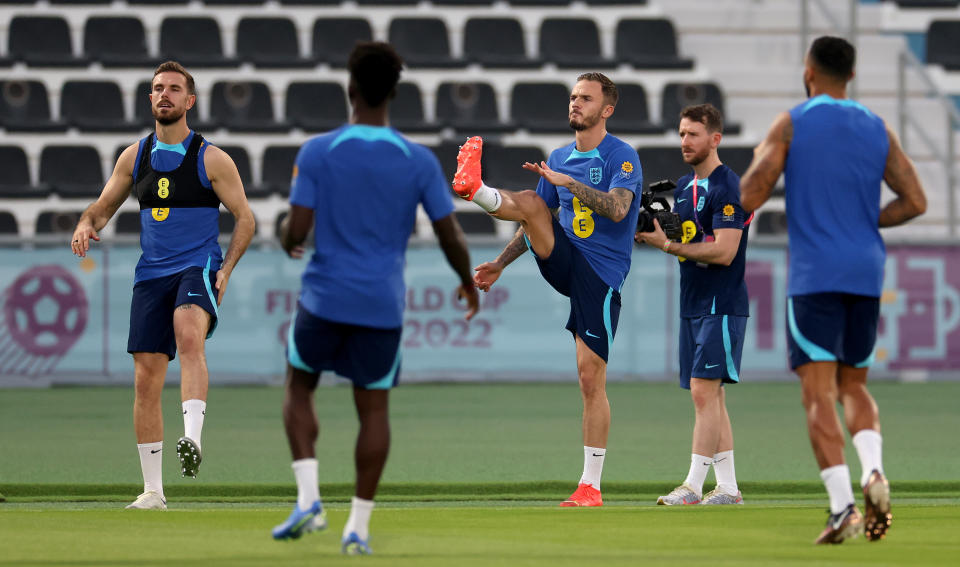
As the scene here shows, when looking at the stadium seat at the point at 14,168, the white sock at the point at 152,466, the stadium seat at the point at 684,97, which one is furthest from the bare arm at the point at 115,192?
the stadium seat at the point at 684,97

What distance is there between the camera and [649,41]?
75.7 feet

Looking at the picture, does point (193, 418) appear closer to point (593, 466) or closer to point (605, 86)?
point (593, 466)

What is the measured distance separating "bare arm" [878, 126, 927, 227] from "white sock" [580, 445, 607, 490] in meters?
2.27

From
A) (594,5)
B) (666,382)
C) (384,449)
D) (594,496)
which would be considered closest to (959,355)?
(666,382)

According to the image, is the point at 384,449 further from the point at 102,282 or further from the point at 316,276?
the point at 102,282

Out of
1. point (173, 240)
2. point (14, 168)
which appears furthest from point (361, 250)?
point (14, 168)

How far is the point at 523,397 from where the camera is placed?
15648 mm

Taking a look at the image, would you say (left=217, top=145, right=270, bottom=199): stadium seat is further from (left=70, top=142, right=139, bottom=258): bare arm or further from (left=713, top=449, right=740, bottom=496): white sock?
(left=713, top=449, right=740, bottom=496): white sock

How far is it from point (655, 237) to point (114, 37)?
1577 centimetres

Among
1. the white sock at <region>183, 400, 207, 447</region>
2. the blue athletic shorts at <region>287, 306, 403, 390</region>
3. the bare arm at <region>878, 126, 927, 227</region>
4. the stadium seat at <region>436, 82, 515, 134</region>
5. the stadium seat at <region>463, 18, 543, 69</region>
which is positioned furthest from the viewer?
the stadium seat at <region>463, 18, 543, 69</region>

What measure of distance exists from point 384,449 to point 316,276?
743mm

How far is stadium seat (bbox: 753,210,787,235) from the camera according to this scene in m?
20.2

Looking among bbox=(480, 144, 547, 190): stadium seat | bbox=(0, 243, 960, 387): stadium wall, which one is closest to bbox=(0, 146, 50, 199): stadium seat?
bbox=(0, 243, 960, 387): stadium wall

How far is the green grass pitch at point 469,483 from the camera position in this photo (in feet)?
19.4
